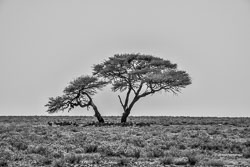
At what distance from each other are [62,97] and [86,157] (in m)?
28.6

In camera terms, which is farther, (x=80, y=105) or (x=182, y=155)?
(x=80, y=105)

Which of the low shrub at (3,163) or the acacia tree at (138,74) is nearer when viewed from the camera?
the low shrub at (3,163)

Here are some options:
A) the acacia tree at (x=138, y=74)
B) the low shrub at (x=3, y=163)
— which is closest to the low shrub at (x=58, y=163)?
the low shrub at (x=3, y=163)

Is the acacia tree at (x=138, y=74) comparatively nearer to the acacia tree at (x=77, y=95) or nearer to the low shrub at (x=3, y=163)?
the acacia tree at (x=77, y=95)

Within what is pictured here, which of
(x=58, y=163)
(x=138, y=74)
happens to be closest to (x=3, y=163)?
(x=58, y=163)

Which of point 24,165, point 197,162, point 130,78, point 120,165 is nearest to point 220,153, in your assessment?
point 197,162

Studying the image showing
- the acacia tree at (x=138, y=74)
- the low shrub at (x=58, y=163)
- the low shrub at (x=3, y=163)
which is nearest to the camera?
the low shrub at (x=58, y=163)

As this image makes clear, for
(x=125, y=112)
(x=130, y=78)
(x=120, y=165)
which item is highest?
(x=130, y=78)

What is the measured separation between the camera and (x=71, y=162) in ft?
48.3

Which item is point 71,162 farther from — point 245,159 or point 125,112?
point 125,112

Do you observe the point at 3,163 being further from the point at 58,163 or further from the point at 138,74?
the point at 138,74

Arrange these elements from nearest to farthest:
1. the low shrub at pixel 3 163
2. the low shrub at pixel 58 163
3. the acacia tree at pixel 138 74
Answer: the low shrub at pixel 58 163, the low shrub at pixel 3 163, the acacia tree at pixel 138 74

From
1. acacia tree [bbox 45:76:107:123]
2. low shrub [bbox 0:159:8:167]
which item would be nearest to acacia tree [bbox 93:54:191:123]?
acacia tree [bbox 45:76:107:123]

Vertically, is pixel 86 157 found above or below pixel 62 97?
below
